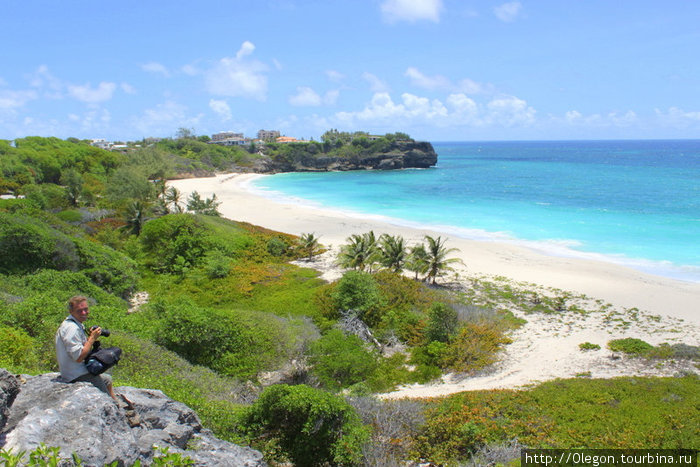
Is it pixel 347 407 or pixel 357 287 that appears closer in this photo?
pixel 347 407

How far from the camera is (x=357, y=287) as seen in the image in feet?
60.5

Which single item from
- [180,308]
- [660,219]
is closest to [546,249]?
[660,219]

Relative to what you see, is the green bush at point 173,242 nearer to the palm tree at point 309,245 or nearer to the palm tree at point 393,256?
the palm tree at point 309,245

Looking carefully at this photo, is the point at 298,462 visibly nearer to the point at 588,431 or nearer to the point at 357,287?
the point at 588,431

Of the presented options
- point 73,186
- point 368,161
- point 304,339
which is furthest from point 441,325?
point 368,161

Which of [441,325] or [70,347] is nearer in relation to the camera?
[70,347]

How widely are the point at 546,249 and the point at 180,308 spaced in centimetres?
2870

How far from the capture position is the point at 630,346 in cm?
1590

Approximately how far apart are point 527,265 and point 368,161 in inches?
3709

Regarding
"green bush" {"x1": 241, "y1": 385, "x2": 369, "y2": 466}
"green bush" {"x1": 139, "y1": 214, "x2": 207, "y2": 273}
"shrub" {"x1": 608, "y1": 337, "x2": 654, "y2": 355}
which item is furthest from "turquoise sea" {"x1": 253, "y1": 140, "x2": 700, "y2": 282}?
"green bush" {"x1": 241, "y1": 385, "x2": 369, "y2": 466}

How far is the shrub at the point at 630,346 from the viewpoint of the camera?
1562cm

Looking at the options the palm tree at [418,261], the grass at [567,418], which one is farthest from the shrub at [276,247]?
the grass at [567,418]

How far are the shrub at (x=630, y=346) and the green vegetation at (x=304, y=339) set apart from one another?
8 centimetres

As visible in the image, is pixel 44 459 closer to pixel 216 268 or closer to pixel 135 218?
pixel 216 268
